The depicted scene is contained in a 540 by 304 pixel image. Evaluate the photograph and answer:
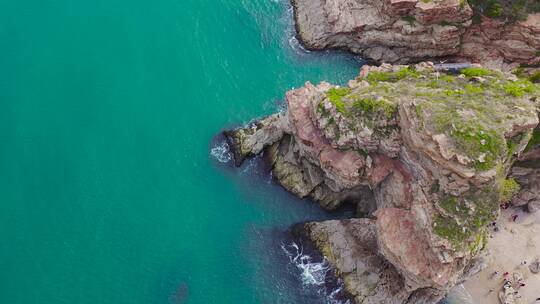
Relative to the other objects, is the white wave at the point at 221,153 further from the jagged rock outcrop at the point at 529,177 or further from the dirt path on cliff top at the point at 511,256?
the jagged rock outcrop at the point at 529,177

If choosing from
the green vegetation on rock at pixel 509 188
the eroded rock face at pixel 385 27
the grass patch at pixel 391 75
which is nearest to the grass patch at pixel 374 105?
the grass patch at pixel 391 75

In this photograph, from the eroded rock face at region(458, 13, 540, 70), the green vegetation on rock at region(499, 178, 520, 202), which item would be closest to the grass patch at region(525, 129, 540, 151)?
the green vegetation on rock at region(499, 178, 520, 202)

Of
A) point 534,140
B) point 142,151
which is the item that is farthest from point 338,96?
point 142,151

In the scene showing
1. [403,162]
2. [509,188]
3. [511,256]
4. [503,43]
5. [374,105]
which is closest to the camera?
[374,105]

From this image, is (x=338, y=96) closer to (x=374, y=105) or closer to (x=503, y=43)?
(x=374, y=105)

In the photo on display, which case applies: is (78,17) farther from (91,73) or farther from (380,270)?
(380,270)
